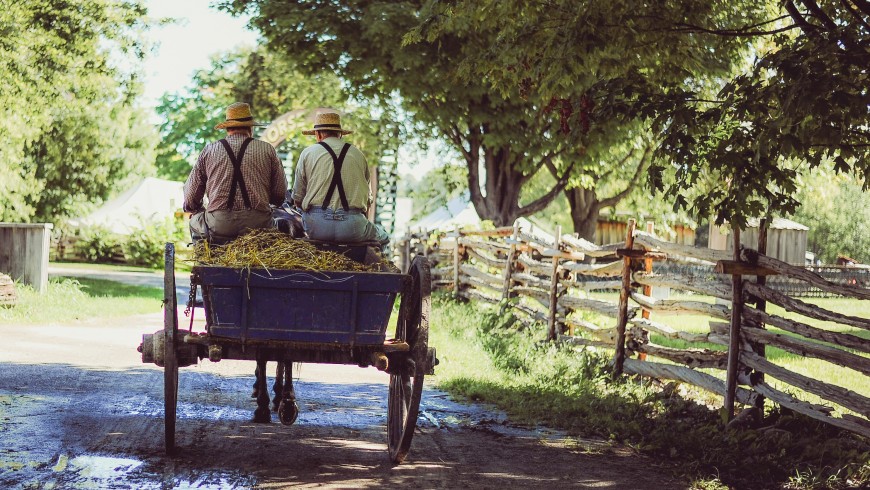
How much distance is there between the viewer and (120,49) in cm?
1753

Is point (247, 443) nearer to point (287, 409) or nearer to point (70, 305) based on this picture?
point (287, 409)

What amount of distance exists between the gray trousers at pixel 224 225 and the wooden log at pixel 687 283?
4426 mm

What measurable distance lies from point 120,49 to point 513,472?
1346 centimetres

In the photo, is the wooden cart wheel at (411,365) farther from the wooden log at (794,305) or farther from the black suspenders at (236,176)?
the wooden log at (794,305)

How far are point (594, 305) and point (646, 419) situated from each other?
374 centimetres

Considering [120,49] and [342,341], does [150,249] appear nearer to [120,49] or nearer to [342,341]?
[120,49]

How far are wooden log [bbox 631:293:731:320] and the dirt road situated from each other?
2.31m

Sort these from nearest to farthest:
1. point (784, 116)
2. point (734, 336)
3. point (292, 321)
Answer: point (784, 116) < point (292, 321) < point (734, 336)

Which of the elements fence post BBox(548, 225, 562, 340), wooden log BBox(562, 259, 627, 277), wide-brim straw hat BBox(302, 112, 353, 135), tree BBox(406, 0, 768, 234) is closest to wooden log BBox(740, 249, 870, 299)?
tree BBox(406, 0, 768, 234)

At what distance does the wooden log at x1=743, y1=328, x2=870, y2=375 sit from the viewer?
24.4ft

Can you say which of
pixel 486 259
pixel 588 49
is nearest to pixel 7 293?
pixel 486 259

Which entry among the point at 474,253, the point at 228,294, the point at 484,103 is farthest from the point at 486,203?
the point at 228,294

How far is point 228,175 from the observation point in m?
7.19

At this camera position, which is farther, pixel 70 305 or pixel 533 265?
pixel 70 305
